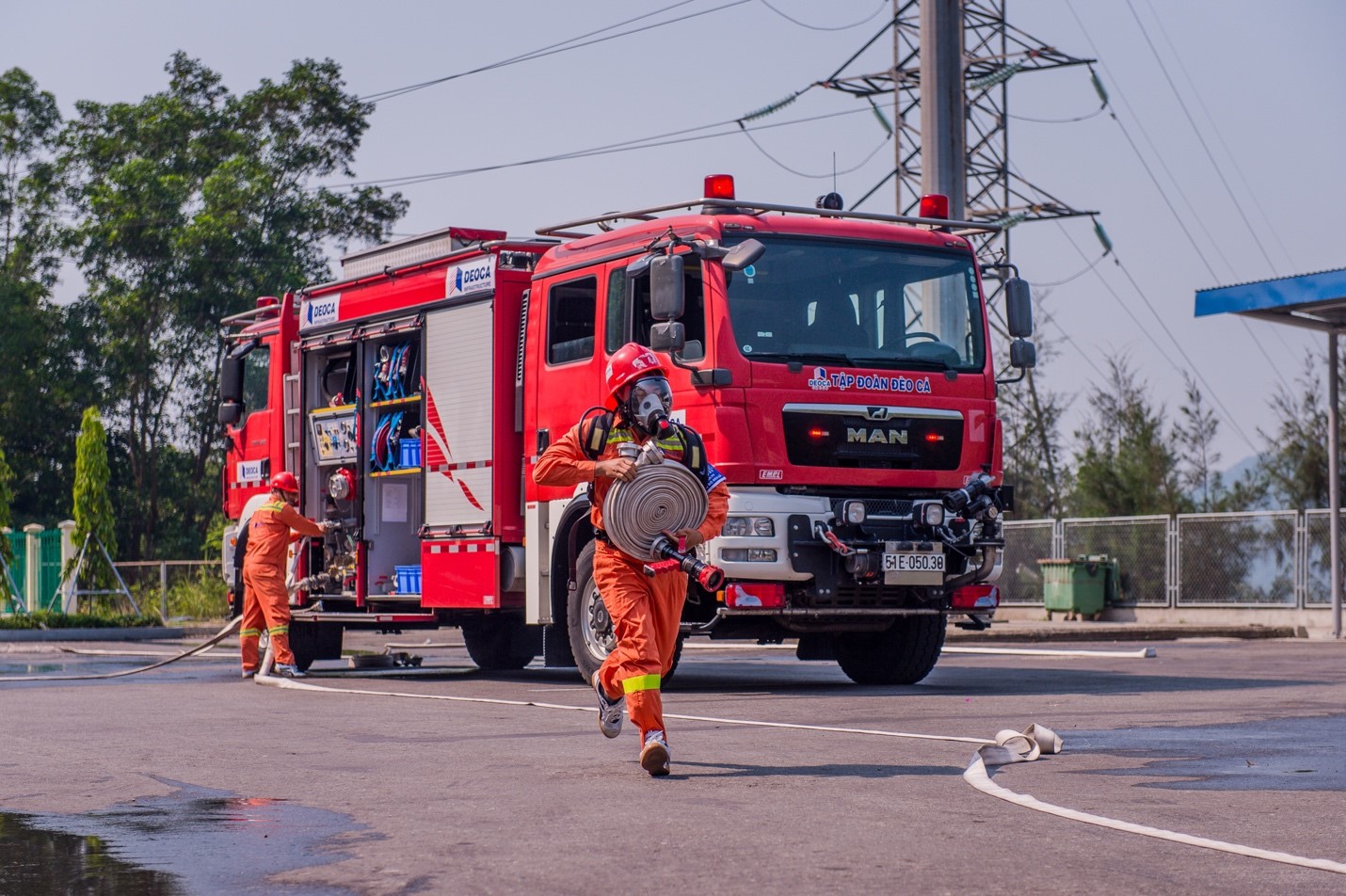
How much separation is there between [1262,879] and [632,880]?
5.79 ft

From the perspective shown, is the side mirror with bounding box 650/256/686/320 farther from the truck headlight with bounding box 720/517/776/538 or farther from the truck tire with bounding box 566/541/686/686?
the truck tire with bounding box 566/541/686/686

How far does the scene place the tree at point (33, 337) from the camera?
4534 centimetres

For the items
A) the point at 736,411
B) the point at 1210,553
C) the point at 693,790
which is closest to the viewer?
the point at 693,790

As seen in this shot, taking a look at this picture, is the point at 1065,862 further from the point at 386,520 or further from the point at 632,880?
the point at 386,520

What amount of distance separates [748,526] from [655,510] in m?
4.21

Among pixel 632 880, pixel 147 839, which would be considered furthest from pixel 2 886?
pixel 632 880

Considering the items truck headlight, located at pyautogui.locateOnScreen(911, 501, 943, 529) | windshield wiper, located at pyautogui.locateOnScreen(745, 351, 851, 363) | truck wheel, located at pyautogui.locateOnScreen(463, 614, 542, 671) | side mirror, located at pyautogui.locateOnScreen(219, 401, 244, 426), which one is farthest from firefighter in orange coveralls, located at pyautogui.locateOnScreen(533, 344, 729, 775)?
side mirror, located at pyautogui.locateOnScreen(219, 401, 244, 426)

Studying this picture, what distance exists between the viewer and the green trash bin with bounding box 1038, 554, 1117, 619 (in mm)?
28641

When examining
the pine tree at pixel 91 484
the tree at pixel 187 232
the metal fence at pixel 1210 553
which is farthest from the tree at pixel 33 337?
the metal fence at pixel 1210 553

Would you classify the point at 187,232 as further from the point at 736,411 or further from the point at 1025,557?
the point at 736,411

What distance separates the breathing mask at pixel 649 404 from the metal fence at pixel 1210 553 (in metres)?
19.7

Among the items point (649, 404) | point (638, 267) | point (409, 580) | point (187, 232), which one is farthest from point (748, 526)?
point (187, 232)

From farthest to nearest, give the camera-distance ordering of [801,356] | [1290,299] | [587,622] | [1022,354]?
Answer: [1290,299] < [1022,354] < [587,622] < [801,356]

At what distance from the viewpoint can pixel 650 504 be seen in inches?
324
